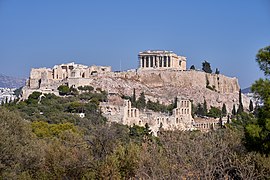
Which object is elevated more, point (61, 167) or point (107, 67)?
point (107, 67)

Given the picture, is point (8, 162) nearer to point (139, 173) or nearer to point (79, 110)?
point (139, 173)

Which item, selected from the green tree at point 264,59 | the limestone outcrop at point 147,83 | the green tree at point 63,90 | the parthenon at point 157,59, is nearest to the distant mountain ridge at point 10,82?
the parthenon at point 157,59

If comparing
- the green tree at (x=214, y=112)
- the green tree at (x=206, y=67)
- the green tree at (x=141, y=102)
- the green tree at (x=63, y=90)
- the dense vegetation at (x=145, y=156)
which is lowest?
the dense vegetation at (x=145, y=156)

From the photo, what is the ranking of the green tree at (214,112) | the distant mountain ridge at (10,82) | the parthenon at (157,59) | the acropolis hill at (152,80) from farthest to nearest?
the distant mountain ridge at (10,82), the parthenon at (157,59), the acropolis hill at (152,80), the green tree at (214,112)

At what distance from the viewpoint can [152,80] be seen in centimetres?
5684

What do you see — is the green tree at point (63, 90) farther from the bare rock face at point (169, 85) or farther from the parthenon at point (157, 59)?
the parthenon at point (157, 59)

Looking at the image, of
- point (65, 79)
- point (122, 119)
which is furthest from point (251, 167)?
point (65, 79)

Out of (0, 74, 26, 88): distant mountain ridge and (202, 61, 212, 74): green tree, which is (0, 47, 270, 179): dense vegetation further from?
(0, 74, 26, 88): distant mountain ridge

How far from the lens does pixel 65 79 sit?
51.1m

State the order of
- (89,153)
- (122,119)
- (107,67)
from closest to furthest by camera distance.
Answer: (89,153) → (122,119) → (107,67)

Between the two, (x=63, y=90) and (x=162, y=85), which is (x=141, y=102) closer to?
(x=63, y=90)

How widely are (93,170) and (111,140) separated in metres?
2.30

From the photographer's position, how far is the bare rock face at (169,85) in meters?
52.1

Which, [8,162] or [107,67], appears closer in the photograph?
[8,162]
